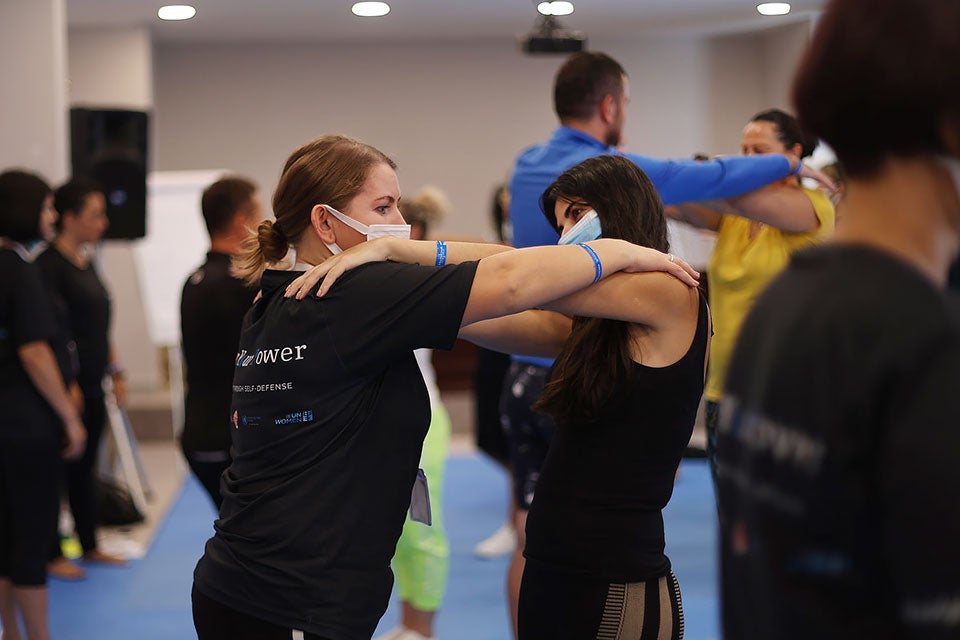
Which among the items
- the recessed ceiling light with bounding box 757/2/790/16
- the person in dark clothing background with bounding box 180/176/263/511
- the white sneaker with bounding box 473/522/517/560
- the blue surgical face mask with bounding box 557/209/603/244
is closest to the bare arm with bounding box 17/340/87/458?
the person in dark clothing background with bounding box 180/176/263/511

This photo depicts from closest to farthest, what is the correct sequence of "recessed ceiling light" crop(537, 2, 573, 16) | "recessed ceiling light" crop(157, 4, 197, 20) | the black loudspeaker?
the black loudspeaker < "recessed ceiling light" crop(537, 2, 573, 16) < "recessed ceiling light" crop(157, 4, 197, 20)

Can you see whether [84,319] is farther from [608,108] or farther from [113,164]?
[608,108]

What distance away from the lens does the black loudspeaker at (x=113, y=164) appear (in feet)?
21.3

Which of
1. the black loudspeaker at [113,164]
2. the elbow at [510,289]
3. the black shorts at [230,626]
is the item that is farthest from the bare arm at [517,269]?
the black loudspeaker at [113,164]

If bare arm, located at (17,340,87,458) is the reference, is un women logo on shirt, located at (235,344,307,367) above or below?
above

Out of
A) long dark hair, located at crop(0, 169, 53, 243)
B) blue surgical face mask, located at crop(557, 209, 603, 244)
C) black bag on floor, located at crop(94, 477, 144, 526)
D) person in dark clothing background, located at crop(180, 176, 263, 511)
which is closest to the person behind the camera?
blue surgical face mask, located at crop(557, 209, 603, 244)

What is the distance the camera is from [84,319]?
16.6 ft

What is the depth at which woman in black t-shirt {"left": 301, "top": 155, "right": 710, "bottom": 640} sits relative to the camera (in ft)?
6.23

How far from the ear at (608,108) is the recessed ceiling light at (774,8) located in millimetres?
2555

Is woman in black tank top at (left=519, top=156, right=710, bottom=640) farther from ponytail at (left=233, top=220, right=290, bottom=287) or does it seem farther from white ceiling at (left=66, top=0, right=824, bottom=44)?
white ceiling at (left=66, top=0, right=824, bottom=44)

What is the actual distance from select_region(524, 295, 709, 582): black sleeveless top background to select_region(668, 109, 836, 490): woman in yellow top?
32.4 inches

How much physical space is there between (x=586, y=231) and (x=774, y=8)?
4917 millimetres

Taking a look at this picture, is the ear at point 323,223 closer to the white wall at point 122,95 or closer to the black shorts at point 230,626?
the black shorts at point 230,626

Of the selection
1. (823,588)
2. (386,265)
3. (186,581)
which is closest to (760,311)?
(823,588)
